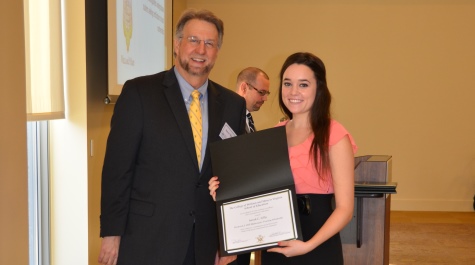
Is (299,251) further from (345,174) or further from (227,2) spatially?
(227,2)

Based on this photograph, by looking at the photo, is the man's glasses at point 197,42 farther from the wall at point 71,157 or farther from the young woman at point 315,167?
the wall at point 71,157

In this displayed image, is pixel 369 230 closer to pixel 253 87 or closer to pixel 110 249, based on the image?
pixel 253 87

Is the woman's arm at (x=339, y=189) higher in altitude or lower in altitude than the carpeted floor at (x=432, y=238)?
higher

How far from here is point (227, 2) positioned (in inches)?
351

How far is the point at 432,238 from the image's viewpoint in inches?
278

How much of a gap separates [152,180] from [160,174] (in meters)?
0.04

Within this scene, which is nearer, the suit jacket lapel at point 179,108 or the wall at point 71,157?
the suit jacket lapel at point 179,108

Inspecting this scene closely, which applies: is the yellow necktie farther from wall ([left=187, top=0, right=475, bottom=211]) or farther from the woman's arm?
wall ([left=187, top=0, right=475, bottom=211])

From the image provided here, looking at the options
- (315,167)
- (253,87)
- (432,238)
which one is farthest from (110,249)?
(432,238)

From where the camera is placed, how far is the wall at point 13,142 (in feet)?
7.82

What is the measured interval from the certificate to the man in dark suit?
202 mm

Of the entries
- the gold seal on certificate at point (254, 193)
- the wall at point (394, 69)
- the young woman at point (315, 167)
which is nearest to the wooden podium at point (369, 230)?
the young woman at point (315, 167)

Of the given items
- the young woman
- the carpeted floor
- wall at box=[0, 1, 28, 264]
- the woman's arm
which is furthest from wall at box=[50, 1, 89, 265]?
the carpeted floor

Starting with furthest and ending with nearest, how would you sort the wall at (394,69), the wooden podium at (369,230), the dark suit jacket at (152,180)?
1. the wall at (394,69)
2. the wooden podium at (369,230)
3. the dark suit jacket at (152,180)
